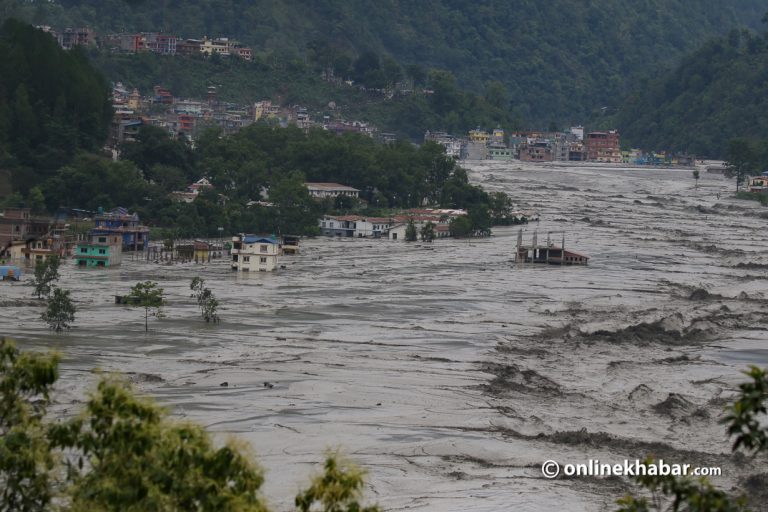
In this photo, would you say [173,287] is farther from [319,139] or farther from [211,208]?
[319,139]

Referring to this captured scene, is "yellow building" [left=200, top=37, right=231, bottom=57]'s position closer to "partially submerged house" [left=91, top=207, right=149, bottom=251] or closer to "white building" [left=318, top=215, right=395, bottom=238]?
"white building" [left=318, top=215, right=395, bottom=238]

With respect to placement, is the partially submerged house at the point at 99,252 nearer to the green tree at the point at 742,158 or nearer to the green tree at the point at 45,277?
the green tree at the point at 45,277

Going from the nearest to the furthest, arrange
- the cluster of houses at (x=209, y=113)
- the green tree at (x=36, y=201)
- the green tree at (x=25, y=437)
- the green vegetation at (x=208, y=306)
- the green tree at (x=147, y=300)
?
the green tree at (x=25, y=437), the green tree at (x=147, y=300), the green vegetation at (x=208, y=306), the green tree at (x=36, y=201), the cluster of houses at (x=209, y=113)

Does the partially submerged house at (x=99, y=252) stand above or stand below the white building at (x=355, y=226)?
below

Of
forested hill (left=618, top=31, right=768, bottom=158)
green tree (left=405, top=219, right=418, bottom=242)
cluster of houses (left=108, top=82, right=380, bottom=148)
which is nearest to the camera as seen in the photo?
green tree (left=405, top=219, right=418, bottom=242)

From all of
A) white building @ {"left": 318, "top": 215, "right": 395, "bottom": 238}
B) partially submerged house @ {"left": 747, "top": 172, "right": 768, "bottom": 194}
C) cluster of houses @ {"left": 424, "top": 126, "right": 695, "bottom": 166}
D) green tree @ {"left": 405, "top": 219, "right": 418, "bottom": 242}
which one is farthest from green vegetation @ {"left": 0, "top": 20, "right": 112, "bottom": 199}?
cluster of houses @ {"left": 424, "top": 126, "right": 695, "bottom": 166}

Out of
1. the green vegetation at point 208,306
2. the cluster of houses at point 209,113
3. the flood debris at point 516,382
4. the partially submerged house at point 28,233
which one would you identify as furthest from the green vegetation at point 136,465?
the cluster of houses at point 209,113
